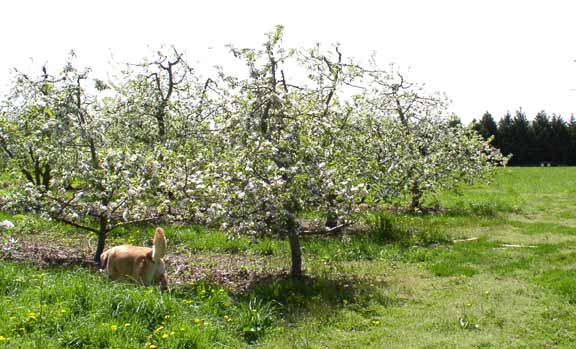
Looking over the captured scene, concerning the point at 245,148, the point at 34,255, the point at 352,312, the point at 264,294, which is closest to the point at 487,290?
the point at 352,312

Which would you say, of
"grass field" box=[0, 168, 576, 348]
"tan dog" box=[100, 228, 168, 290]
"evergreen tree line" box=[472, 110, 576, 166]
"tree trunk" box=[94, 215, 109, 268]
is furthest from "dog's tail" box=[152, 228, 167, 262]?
"evergreen tree line" box=[472, 110, 576, 166]

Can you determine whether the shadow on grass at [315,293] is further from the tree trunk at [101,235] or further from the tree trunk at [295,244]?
the tree trunk at [101,235]

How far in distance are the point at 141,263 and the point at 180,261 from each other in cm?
230

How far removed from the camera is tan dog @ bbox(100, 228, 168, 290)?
670cm

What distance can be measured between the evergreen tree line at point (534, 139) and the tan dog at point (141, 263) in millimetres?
55420

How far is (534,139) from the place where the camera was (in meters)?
57.4

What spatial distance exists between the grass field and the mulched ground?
0.09m

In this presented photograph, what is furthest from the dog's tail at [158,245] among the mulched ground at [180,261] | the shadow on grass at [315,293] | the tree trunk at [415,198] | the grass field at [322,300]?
the tree trunk at [415,198]

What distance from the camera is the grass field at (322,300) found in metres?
5.38

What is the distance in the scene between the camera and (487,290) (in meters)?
7.56

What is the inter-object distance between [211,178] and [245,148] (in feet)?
2.16

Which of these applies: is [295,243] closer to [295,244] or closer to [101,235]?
[295,244]

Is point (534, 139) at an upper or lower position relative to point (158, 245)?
upper

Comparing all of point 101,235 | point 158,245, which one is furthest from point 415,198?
point 158,245
